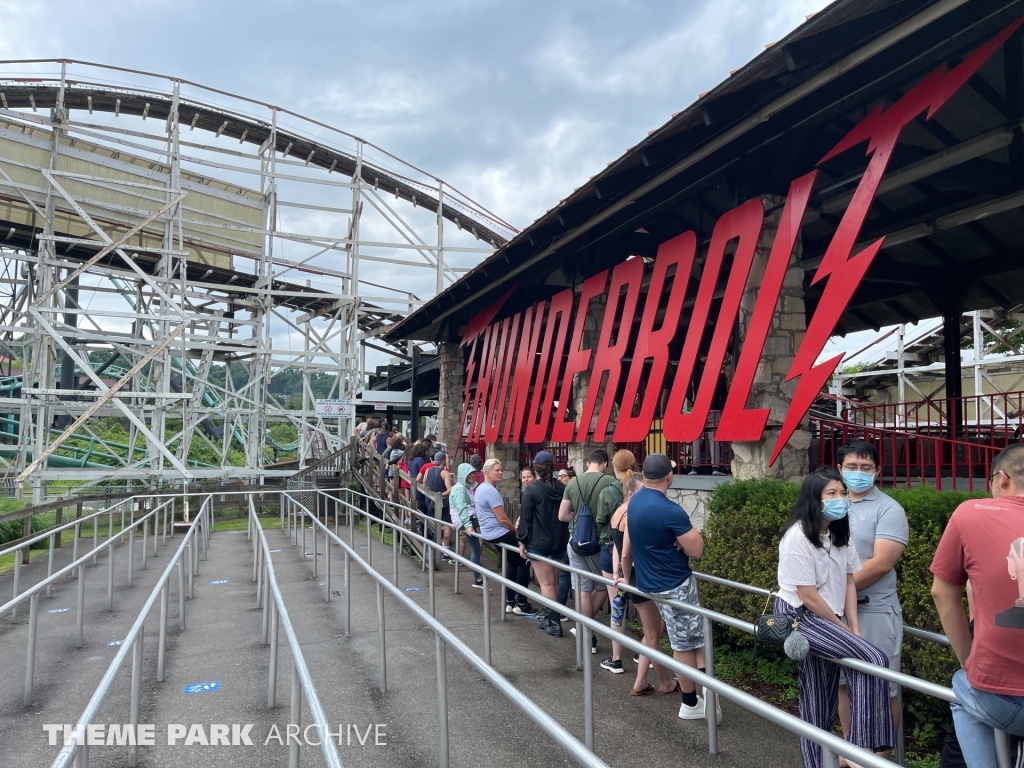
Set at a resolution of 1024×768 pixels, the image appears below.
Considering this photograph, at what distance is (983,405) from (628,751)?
24.0 meters

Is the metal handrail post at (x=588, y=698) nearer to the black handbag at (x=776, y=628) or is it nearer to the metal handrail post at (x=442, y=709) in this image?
the metal handrail post at (x=442, y=709)

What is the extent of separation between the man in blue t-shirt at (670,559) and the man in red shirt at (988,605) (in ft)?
5.87

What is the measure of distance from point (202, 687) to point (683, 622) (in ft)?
11.8

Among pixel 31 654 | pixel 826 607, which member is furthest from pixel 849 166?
pixel 31 654

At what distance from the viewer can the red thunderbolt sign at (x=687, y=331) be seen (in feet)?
18.5

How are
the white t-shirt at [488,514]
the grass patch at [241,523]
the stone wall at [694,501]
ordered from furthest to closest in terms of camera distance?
the grass patch at [241,523] < the stone wall at [694,501] < the white t-shirt at [488,514]

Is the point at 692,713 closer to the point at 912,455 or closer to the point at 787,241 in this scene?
the point at 787,241

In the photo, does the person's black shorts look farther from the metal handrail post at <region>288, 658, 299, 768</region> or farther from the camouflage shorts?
the metal handrail post at <region>288, 658, 299, 768</region>

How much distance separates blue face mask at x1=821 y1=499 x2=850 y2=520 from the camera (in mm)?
3287

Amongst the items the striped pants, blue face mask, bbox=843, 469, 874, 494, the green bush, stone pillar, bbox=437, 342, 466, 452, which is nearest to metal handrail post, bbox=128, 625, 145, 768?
the striped pants

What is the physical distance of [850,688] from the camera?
318 cm

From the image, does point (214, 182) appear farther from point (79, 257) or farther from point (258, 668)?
point (258, 668)

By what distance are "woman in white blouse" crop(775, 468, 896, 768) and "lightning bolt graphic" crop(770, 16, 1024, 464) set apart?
8.75ft

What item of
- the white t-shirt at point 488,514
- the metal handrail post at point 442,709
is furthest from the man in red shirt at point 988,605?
the white t-shirt at point 488,514
